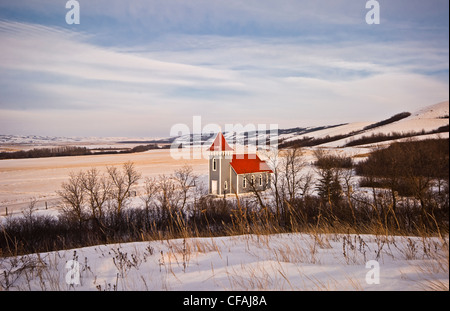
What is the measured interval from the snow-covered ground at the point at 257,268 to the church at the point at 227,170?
2769 cm

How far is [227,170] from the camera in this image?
3416 cm

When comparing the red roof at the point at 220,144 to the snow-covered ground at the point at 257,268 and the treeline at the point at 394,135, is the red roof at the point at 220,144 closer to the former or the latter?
the treeline at the point at 394,135

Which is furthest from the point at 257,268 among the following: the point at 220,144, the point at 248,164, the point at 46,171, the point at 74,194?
the point at 248,164

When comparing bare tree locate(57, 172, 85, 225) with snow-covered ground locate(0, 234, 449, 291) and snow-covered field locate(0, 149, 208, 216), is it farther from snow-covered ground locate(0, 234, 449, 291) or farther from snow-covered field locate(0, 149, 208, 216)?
snow-covered ground locate(0, 234, 449, 291)

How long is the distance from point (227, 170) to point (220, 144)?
154 inches

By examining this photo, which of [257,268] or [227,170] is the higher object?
[227,170]

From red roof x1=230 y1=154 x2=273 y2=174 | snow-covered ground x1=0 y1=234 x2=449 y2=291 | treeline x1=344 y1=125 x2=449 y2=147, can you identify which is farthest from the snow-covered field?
treeline x1=344 y1=125 x2=449 y2=147

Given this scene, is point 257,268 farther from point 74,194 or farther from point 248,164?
point 248,164

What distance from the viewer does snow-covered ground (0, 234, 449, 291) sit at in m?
2.58

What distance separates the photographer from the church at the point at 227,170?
109 ft

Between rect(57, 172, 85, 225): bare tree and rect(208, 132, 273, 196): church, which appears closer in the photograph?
rect(57, 172, 85, 225): bare tree

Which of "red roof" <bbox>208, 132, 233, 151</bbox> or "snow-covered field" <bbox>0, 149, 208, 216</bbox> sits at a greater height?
"red roof" <bbox>208, 132, 233, 151</bbox>

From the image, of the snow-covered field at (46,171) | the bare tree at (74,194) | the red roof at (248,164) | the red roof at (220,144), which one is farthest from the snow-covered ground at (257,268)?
the red roof at (248,164)
